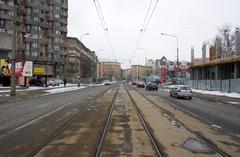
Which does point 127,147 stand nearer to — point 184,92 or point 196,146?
point 196,146

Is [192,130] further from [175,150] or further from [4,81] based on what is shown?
[4,81]

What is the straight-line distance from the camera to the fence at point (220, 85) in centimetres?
5006

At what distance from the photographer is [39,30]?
103250mm

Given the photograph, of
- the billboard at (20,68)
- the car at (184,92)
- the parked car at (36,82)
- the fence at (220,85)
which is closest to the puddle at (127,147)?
the car at (184,92)

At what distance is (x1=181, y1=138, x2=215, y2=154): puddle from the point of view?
9.55m

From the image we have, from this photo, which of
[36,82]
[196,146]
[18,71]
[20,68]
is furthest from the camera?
[36,82]

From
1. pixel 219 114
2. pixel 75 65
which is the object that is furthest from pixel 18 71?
pixel 75 65

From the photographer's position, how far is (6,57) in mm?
70312

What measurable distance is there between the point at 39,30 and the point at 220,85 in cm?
6125

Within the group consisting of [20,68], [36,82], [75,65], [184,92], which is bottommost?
[184,92]

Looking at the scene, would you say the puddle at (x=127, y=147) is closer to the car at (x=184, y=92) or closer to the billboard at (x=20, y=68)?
the car at (x=184, y=92)

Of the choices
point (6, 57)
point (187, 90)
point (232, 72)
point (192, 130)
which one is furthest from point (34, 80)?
point (192, 130)

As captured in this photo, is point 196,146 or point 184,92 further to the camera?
point 184,92

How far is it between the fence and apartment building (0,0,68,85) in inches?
1263
